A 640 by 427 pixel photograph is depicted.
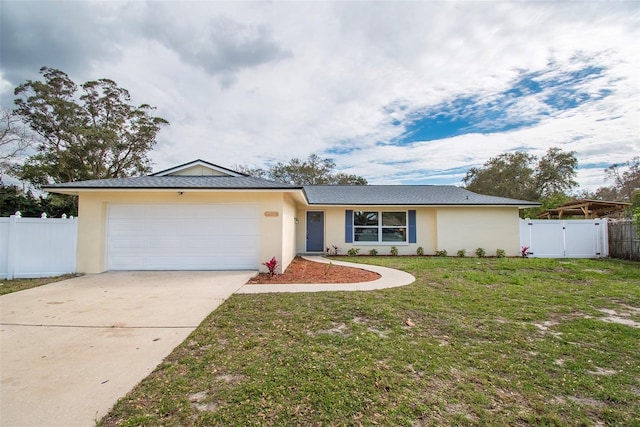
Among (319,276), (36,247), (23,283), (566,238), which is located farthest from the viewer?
(566,238)

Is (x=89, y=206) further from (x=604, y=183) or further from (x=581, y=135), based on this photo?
(x=604, y=183)

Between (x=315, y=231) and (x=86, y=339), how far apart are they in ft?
38.1

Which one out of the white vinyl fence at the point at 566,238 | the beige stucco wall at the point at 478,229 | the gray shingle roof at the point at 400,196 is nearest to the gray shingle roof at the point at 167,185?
the gray shingle roof at the point at 400,196

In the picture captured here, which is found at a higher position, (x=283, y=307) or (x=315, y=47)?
(x=315, y=47)

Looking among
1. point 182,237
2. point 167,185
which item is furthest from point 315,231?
point 167,185

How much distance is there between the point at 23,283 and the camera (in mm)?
7566

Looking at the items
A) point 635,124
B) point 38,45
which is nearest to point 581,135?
point 635,124

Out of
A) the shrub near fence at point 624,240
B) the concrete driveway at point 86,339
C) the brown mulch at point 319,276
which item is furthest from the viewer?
the shrub near fence at point 624,240

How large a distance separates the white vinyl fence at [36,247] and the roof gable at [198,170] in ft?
13.1

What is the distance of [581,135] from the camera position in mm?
17531

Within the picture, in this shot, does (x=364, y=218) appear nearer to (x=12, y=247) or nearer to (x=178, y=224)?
(x=178, y=224)

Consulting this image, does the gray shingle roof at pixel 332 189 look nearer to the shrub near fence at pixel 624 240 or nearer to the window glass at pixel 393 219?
the window glass at pixel 393 219

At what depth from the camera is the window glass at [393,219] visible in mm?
15000

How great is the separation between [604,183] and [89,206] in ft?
148
